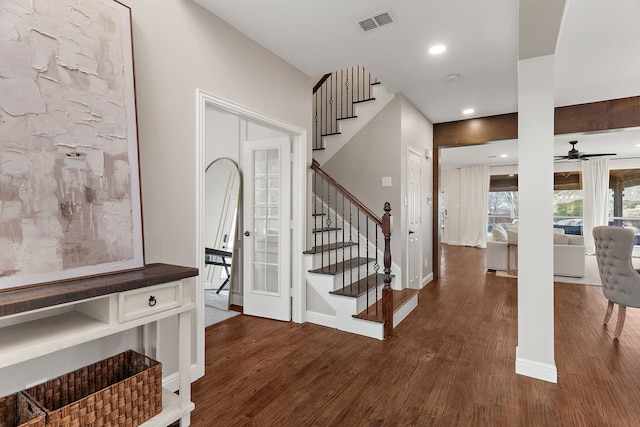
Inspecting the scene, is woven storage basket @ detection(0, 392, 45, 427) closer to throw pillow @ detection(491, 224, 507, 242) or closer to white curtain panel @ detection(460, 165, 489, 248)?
throw pillow @ detection(491, 224, 507, 242)

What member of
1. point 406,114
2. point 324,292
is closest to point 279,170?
point 324,292

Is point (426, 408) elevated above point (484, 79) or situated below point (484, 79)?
below

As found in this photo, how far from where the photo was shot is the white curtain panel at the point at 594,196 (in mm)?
8430

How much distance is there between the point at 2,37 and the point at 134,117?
582 millimetres

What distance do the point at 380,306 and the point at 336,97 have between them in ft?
11.2

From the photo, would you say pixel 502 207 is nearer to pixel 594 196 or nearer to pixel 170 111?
pixel 594 196

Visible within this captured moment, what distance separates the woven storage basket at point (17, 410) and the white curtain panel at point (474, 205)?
34.7 feet

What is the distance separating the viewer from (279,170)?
3461 mm

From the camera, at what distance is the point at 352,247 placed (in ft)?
13.8

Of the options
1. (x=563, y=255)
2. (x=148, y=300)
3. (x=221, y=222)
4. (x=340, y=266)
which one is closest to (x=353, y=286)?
(x=340, y=266)

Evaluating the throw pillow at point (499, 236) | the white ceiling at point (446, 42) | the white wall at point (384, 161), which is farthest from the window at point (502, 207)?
the white wall at point (384, 161)

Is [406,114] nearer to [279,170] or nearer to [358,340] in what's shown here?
[279,170]

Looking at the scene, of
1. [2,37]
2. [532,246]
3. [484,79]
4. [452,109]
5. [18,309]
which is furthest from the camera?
[452,109]

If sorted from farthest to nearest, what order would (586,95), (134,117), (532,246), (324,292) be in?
(586,95), (324,292), (532,246), (134,117)
